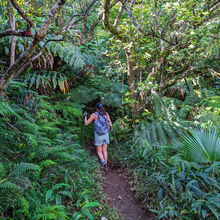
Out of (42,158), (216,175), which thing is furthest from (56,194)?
(216,175)

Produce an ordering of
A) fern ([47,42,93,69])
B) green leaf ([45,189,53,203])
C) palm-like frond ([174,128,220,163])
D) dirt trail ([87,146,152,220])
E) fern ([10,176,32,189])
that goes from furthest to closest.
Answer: fern ([47,42,93,69]) < palm-like frond ([174,128,220,163]) < dirt trail ([87,146,152,220]) < green leaf ([45,189,53,203]) < fern ([10,176,32,189])

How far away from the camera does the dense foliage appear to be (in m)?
2.21

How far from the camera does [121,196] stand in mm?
3189

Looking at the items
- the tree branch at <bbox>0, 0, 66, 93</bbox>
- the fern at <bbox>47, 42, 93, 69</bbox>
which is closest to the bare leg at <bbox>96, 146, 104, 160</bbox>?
the fern at <bbox>47, 42, 93, 69</bbox>

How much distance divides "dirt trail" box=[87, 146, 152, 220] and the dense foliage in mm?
194

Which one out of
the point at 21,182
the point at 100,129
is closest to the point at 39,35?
the point at 21,182

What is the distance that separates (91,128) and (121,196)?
2.38 meters

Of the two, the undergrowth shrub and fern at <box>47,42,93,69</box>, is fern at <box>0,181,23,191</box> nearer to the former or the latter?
the undergrowth shrub

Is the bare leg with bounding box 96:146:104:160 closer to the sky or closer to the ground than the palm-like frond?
closer to the ground

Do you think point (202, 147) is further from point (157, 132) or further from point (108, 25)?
point (108, 25)

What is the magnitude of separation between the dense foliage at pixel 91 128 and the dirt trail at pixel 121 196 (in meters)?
0.19

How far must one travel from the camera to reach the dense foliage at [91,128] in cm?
221

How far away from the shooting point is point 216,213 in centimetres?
218

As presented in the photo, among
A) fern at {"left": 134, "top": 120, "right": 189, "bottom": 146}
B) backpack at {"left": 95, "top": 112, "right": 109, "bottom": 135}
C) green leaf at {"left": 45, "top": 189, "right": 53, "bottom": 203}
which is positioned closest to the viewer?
green leaf at {"left": 45, "top": 189, "right": 53, "bottom": 203}
